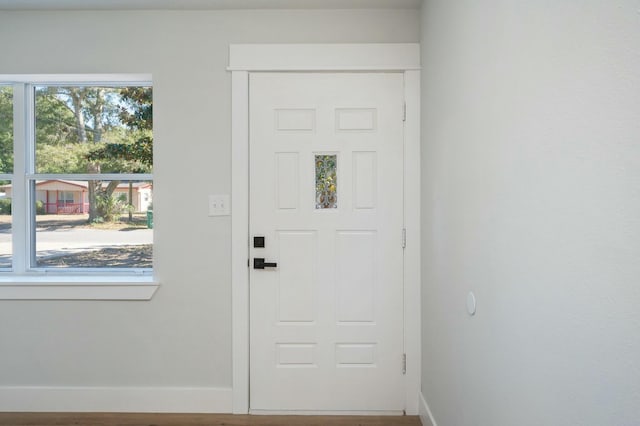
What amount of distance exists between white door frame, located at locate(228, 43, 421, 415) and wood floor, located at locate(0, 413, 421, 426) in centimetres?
9

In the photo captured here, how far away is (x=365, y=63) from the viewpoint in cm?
238

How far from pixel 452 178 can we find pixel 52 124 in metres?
2.48

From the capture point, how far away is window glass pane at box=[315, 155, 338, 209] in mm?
2434

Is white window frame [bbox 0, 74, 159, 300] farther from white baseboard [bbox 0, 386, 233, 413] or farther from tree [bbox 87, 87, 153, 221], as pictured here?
white baseboard [bbox 0, 386, 233, 413]

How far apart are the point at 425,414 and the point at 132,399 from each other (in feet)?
5.60

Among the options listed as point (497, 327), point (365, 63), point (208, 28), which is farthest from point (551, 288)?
point (208, 28)

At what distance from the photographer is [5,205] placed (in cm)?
261

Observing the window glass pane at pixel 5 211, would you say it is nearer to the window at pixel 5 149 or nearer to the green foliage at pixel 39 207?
the window at pixel 5 149

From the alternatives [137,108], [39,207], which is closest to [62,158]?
[39,207]

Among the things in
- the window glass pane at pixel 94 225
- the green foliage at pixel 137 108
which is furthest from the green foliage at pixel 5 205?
the green foliage at pixel 137 108

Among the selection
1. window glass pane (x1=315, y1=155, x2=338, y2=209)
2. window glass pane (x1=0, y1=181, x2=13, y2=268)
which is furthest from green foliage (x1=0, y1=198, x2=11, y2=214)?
window glass pane (x1=315, y1=155, x2=338, y2=209)

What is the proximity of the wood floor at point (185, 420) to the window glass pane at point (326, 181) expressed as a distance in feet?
4.06

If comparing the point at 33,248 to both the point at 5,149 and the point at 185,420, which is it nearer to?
the point at 5,149

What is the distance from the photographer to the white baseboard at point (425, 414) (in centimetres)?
213
